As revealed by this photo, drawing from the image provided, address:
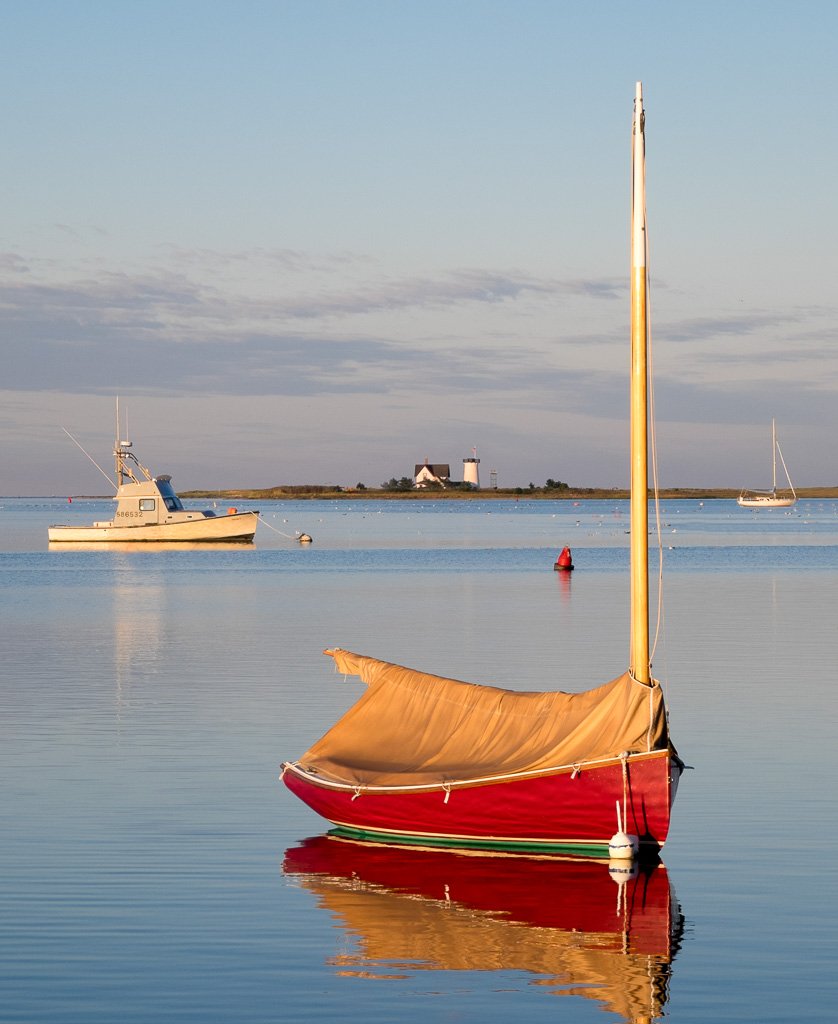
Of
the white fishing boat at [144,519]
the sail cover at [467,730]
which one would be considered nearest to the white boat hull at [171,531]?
the white fishing boat at [144,519]

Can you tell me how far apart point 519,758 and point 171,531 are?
82937 millimetres

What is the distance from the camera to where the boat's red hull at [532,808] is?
570 inches

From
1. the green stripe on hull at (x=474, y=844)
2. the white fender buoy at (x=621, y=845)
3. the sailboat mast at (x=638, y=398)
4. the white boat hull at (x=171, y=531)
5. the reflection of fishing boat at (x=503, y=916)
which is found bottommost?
the reflection of fishing boat at (x=503, y=916)

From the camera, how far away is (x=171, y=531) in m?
96.9

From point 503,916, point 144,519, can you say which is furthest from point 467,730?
point 144,519

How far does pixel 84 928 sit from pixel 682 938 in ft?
17.6

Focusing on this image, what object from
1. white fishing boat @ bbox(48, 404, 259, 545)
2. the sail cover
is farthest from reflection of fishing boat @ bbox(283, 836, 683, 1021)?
white fishing boat @ bbox(48, 404, 259, 545)

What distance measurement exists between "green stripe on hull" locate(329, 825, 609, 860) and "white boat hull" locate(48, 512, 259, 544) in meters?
80.1

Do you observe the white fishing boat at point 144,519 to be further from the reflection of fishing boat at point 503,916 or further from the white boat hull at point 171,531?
the reflection of fishing boat at point 503,916

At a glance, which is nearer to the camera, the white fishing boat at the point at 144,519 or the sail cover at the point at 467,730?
the sail cover at the point at 467,730

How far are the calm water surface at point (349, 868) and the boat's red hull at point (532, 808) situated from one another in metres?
0.33

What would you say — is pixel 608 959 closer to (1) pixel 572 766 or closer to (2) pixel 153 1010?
(1) pixel 572 766

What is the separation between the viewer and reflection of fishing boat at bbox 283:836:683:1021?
11.7 meters

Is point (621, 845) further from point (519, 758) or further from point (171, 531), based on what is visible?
point (171, 531)
